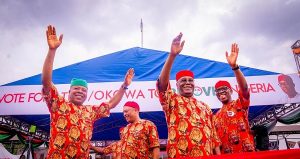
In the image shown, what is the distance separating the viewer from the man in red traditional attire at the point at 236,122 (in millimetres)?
2922

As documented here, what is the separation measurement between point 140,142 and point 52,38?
1616 millimetres

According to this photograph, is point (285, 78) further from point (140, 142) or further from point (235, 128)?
point (140, 142)

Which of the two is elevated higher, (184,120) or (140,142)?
(184,120)

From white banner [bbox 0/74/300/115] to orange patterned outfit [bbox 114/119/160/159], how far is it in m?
0.97

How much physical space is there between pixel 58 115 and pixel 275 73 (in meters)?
3.59

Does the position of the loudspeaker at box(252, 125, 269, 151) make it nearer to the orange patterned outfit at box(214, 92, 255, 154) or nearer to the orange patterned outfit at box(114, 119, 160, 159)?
the orange patterned outfit at box(214, 92, 255, 154)

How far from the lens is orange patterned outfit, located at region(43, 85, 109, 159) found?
2588 millimetres

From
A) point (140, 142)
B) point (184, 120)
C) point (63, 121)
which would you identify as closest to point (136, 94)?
point (140, 142)

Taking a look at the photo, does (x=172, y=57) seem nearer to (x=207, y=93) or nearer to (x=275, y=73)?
(x=207, y=93)

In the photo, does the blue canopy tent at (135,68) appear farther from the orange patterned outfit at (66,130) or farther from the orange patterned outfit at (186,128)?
the orange patterned outfit at (186,128)

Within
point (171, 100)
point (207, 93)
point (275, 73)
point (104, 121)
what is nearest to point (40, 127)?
point (104, 121)

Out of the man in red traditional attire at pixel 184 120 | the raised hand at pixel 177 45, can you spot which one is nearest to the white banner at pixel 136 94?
the man in red traditional attire at pixel 184 120

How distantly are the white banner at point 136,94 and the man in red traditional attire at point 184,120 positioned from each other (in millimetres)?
1549

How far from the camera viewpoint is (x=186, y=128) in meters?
2.36
